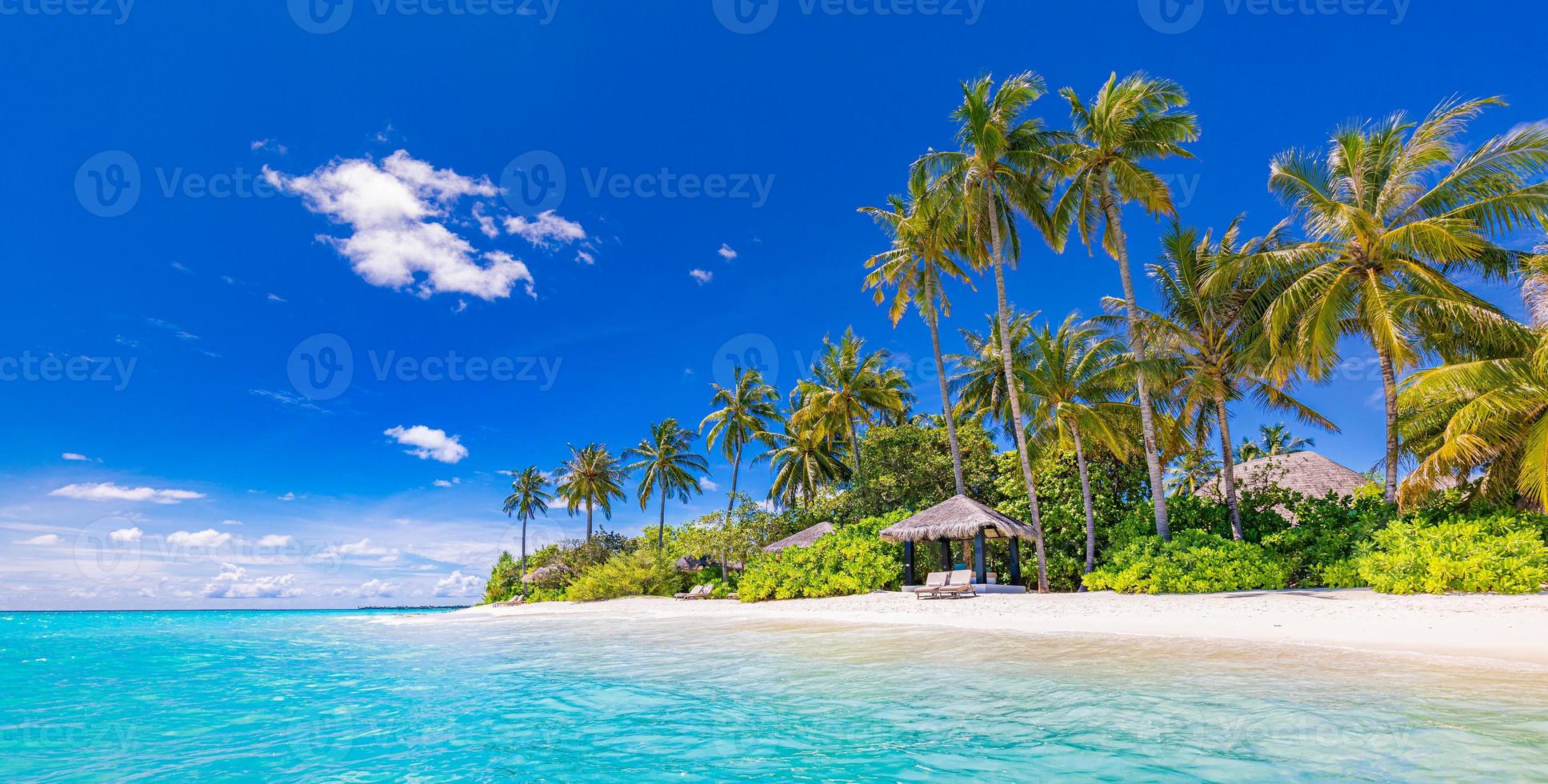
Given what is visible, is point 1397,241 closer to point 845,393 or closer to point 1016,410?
point 1016,410

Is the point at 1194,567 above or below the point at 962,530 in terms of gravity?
below

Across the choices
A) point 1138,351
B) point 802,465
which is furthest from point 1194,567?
point 802,465

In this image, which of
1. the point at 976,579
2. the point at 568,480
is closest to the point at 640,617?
the point at 976,579

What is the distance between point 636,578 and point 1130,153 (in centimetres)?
2501

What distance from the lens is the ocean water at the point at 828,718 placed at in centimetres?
442

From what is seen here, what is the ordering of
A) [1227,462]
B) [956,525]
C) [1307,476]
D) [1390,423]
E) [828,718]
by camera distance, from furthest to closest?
1. [1307,476]
2. [956,525]
3. [1227,462]
4. [1390,423]
5. [828,718]

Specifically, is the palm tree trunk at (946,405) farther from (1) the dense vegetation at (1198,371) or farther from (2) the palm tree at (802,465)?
(2) the palm tree at (802,465)

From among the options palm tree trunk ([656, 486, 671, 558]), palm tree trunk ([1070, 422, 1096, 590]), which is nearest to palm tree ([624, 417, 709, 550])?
palm tree trunk ([656, 486, 671, 558])

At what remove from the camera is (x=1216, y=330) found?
59.4 feet

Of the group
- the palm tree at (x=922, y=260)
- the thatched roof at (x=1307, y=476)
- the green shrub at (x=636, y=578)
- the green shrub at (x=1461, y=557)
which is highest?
the palm tree at (x=922, y=260)

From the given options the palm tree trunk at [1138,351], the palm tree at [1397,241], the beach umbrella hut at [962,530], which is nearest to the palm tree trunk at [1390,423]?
the palm tree at [1397,241]

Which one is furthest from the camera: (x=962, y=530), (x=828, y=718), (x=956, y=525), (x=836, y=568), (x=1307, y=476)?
(x=1307, y=476)

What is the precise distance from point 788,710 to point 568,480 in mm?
41213

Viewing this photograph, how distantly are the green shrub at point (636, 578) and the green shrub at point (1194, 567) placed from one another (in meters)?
20.1
